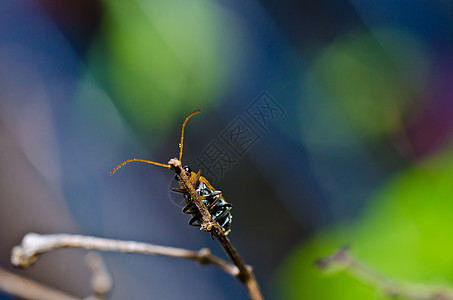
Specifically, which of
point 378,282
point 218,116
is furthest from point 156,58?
point 378,282

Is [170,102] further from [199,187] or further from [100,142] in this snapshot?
[199,187]

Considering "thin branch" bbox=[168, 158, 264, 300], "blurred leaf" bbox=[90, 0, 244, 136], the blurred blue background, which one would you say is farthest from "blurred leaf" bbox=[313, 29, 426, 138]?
"thin branch" bbox=[168, 158, 264, 300]

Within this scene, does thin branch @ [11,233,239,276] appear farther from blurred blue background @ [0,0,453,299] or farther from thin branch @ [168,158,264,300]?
blurred blue background @ [0,0,453,299]

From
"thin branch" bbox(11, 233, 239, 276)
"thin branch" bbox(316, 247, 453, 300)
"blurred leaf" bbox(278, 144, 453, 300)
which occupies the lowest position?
"blurred leaf" bbox(278, 144, 453, 300)

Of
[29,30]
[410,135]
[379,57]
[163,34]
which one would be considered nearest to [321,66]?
[379,57]

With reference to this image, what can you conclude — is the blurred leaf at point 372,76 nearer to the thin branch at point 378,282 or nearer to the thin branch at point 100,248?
the thin branch at point 378,282

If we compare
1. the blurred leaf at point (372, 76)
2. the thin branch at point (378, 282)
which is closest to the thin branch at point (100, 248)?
the thin branch at point (378, 282)
